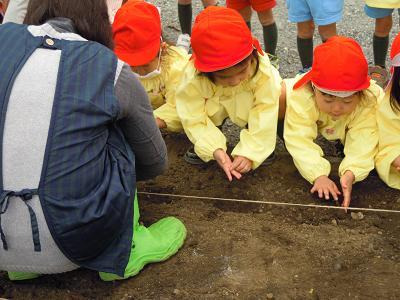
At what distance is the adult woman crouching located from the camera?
1.68 meters

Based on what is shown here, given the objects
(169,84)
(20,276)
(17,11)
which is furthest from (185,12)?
(20,276)

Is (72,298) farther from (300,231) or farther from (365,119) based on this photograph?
(365,119)

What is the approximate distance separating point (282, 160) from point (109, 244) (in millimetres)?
1332

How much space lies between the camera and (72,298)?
2.03 meters

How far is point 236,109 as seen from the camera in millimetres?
2848

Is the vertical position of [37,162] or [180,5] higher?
[37,162]

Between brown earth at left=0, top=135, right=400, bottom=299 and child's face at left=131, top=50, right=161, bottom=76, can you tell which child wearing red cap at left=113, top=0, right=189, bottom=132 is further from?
brown earth at left=0, top=135, right=400, bottom=299

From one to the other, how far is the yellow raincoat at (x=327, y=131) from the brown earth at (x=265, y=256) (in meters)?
0.17

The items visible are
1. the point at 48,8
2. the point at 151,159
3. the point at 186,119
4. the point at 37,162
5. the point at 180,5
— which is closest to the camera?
the point at 37,162

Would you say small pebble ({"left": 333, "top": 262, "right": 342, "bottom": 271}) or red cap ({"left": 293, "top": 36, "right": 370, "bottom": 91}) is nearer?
small pebble ({"left": 333, "top": 262, "right": 342, "bottom": 271})

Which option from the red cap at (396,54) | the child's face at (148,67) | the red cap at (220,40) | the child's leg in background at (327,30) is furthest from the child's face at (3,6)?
the red cap at (396,54)

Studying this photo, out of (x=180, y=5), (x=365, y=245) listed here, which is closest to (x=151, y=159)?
(x=365, y=245)

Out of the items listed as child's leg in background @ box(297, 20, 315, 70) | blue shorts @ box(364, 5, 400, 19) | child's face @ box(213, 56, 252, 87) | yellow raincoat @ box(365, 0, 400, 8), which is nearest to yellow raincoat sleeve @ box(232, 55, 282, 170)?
child's face @ box(213, 56, 252, 87)

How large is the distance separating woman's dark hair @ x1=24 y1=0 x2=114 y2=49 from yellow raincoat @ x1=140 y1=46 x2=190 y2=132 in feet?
3.60
